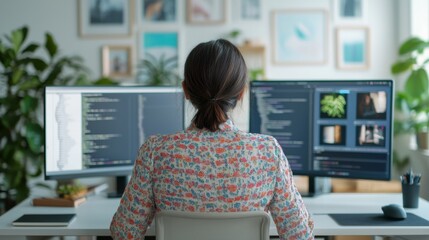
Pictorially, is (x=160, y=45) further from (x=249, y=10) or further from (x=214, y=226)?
(x=214, y=226)

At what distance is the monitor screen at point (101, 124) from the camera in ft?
7.00

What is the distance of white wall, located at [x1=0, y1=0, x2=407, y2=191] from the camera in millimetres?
4988

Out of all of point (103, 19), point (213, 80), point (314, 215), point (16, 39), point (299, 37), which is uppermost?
point (103, 19)

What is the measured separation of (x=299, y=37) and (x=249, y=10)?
20.7 inches

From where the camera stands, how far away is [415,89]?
3.51 meters

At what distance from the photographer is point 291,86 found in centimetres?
222

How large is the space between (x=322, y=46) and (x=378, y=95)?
2.96m

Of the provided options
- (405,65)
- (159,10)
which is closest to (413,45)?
(405,65)

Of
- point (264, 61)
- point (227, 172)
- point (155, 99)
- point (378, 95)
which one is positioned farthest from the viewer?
point (264, 61)

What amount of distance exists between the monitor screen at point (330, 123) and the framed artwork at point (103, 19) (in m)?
3.18

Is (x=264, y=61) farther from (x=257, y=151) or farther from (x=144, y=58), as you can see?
(x=257, y=151)

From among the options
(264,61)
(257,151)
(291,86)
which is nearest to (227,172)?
(257,151)

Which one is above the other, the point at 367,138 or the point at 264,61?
the point at 264,61

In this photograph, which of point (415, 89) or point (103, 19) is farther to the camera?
point (103, 19)
